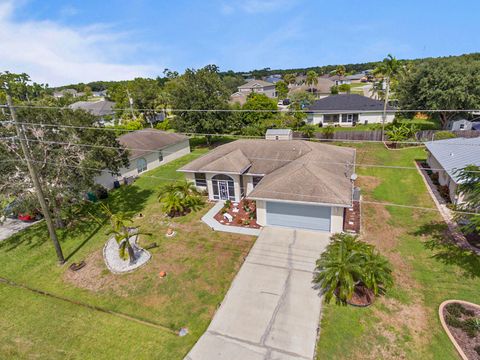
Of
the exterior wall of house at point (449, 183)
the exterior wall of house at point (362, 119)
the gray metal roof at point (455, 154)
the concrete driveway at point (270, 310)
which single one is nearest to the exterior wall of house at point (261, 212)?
the concrete driveway at point (270, 310)

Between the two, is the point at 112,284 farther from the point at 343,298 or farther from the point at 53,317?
the point at 343,298

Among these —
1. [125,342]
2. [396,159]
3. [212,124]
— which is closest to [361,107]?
[396,159]

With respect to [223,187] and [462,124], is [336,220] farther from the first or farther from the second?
[462,124]

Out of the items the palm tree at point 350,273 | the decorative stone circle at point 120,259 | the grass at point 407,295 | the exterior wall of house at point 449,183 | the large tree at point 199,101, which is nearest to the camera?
the grass at point 407,295

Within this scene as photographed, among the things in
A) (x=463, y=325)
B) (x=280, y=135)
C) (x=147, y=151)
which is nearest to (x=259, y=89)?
(x=280, y=135)

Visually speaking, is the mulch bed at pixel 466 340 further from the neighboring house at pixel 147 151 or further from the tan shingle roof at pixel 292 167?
the neighboring house at pixel 147 151

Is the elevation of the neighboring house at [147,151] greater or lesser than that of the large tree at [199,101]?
lesser
